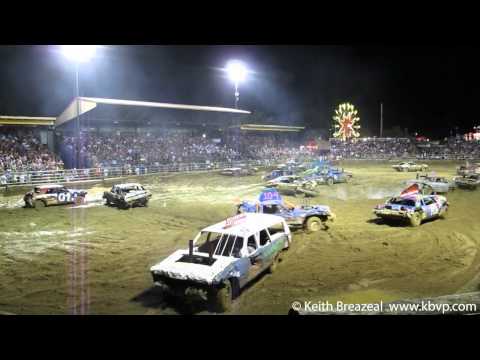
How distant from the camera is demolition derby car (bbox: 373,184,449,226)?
1360 centimetres

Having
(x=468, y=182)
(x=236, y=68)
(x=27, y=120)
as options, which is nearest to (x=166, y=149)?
(x=27, y=120)

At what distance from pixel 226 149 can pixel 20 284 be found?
31.1m

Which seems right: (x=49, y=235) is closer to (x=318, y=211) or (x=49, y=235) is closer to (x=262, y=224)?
(x=262, y=224)

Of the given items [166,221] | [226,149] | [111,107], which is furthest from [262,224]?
[226,149]

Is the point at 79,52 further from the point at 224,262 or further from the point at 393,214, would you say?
the point at 393,214

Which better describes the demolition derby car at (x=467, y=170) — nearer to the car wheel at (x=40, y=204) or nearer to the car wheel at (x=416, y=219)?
the car wheel at (x=416, y=219)

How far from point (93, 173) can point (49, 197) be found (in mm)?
9212

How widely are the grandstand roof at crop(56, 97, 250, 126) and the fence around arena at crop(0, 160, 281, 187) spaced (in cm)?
369

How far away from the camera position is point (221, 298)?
292 inches

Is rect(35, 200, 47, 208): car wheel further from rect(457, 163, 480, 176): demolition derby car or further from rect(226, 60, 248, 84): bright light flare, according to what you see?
rect(457, 163, 480, 176): demolition derby car

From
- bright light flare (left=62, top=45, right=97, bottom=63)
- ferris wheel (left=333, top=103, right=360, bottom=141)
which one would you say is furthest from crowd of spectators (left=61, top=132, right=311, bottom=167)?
ferris wheel (left=333, top=103, right=360, bottom=141)

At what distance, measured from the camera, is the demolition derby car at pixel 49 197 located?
58.4 ft

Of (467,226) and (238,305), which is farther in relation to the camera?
(467,226)

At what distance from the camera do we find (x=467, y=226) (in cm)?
1399
